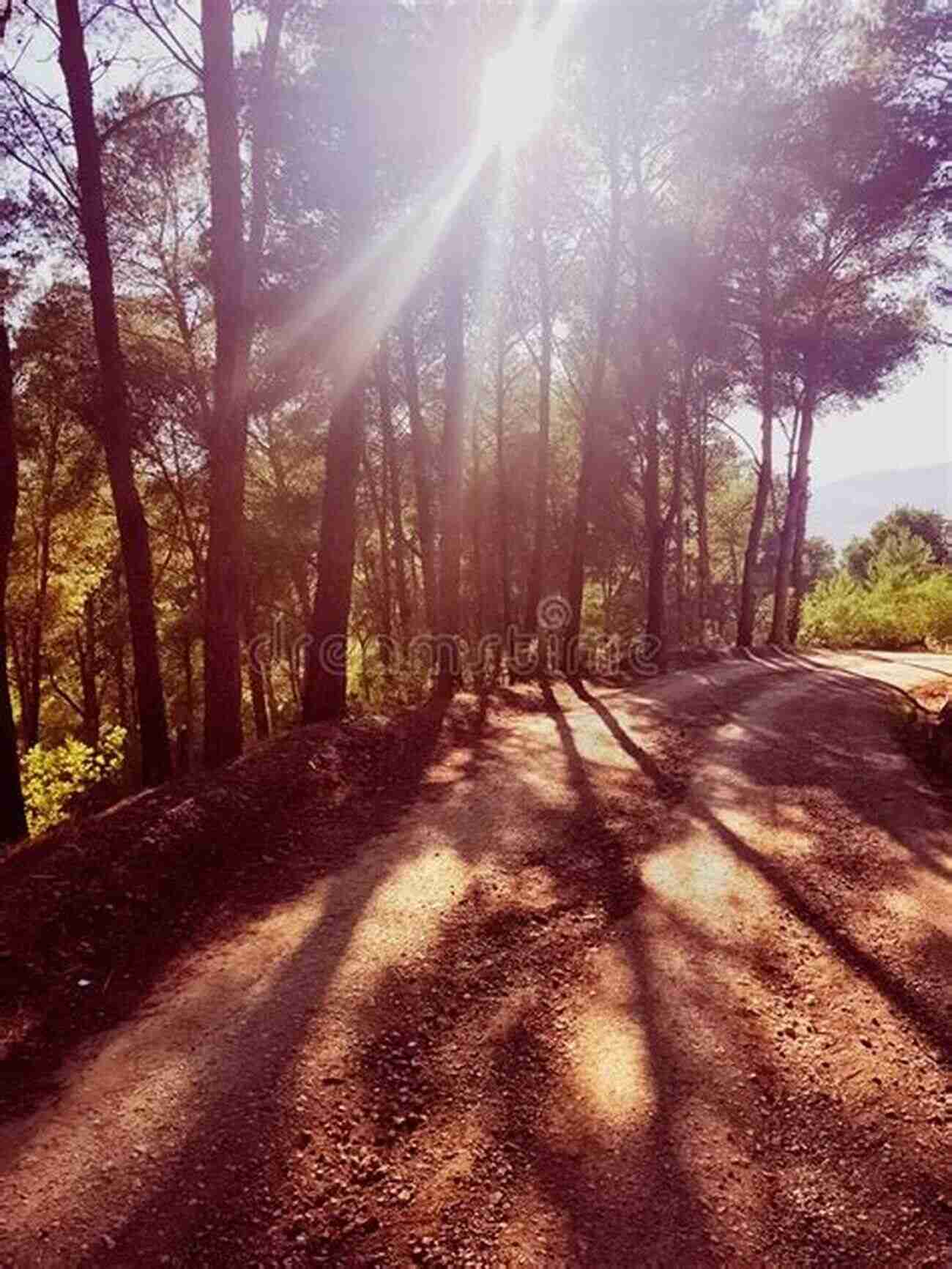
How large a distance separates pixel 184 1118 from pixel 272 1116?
41 centimetres

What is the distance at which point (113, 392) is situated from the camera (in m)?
10.1

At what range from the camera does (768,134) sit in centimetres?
1836

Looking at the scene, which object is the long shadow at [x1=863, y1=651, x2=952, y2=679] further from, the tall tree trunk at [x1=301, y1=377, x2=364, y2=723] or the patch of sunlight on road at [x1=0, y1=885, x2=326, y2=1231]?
the patch of sunlight on road at [x1=0, y1=885, x2=326, y2=1231]

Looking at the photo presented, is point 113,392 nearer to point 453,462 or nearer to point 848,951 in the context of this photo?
point 453,462

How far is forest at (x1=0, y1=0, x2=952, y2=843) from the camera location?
11.0 metres

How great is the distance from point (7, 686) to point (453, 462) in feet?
27.7

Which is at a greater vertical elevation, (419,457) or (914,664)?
(419,457)

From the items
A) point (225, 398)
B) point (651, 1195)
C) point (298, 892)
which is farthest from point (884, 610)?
point (651, 1195)

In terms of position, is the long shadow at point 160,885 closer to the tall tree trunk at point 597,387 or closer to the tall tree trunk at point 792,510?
the tall tree trunk at point 597,387

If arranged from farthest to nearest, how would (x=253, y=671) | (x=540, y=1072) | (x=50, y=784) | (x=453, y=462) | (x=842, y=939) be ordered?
1. (x=253, y=671)
2. (x=453, y=462)
3. (x=50, y=784)
4. (x=842, y=939)
5. (x=540, y=1072)

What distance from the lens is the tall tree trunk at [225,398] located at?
30.0 ft

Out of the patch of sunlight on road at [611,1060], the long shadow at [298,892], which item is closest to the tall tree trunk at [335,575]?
the long shadow at [298,892]

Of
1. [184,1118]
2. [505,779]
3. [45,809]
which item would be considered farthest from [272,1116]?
[45,809]

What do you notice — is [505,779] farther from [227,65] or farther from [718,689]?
[227,65]
